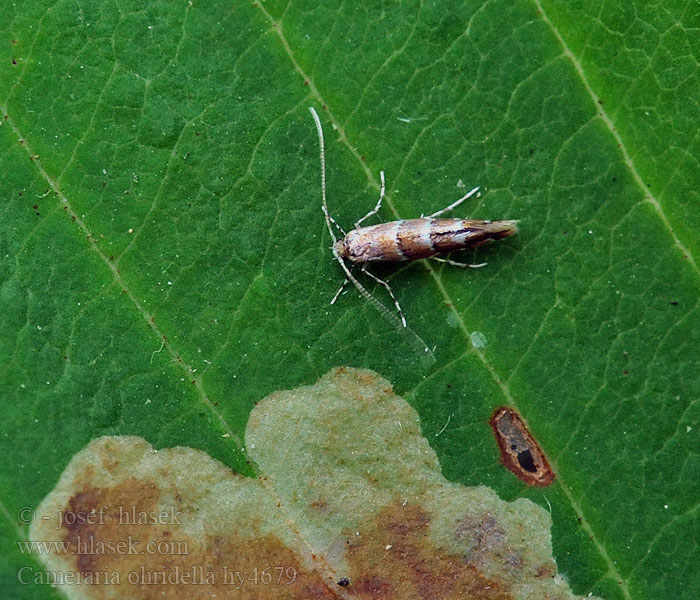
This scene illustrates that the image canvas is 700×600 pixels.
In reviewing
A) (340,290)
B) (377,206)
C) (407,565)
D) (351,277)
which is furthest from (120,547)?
(377,206)

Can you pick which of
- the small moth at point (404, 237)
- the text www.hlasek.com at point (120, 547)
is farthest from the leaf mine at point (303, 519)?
the small moth at point (404, 237)

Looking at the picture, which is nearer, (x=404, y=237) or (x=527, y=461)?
(x=527, y=461)

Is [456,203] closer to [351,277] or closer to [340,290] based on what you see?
[351,277]

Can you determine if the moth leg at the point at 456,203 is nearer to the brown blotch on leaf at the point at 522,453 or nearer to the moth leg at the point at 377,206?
the moth leg at the point at 377,206

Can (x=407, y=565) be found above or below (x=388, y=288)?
below

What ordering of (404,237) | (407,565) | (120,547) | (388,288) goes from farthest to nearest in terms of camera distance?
(388,288)
(404,237)
(407,565)
(120,547)

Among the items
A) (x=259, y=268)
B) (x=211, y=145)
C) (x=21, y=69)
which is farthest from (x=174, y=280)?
(x=21, y=69)

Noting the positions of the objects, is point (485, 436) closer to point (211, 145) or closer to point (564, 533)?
point (564, 533)
